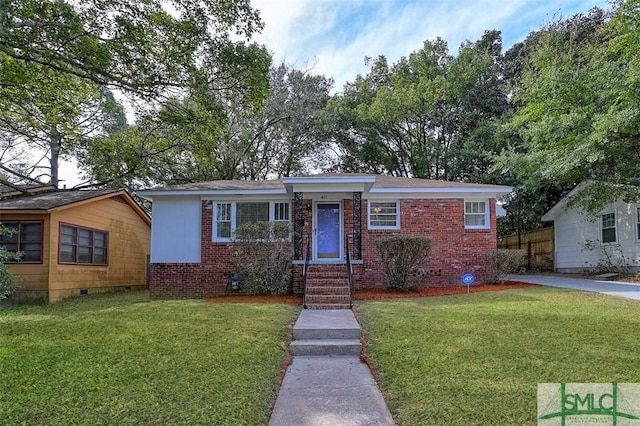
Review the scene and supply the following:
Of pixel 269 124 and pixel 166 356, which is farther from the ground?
pixel 269 124

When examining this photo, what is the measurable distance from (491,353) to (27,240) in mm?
12308

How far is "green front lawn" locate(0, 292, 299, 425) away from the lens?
3773mm

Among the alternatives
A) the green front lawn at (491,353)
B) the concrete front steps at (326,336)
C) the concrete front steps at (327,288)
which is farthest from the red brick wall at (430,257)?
the concrete front steps at (326,336)

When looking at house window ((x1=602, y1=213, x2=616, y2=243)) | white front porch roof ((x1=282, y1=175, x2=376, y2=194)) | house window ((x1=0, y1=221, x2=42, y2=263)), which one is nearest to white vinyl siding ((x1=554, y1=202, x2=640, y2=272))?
house window ((x1=602, y1=213, x2=616, y2=243))

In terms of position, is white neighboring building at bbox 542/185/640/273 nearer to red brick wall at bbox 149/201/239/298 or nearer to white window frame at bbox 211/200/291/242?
white window frame at bbox 211/200/291/242

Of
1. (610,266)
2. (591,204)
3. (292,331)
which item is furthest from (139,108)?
(610,266)

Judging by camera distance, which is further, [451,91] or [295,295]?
[451,91]

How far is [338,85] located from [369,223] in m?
16.7

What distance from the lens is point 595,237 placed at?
56.4ft

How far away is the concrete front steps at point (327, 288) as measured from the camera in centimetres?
938

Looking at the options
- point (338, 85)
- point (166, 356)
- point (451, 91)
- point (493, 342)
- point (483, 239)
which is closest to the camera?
point (166, 356)

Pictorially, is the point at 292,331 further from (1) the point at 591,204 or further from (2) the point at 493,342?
(1) the point at 591,204

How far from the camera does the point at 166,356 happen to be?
532cm

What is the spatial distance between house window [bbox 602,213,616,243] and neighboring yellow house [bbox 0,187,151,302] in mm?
17970
